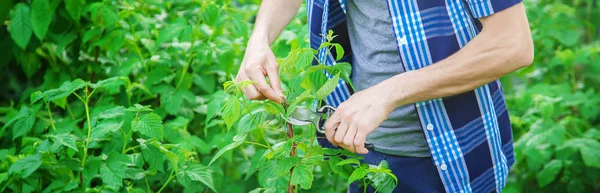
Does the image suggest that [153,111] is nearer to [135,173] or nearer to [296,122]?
[135,173]

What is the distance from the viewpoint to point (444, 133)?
173 centimetres

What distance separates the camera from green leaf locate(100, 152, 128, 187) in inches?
81.6

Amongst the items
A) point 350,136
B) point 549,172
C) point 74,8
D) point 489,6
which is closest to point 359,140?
point 350,136

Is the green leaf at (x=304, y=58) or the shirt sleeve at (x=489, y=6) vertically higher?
the shirt sleeve at (x=489, y=6)

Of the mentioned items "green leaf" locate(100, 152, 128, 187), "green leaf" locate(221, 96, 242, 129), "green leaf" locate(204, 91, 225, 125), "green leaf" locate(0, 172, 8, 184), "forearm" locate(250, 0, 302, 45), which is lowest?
"green leaf" locate(0, 172, 8, 184)

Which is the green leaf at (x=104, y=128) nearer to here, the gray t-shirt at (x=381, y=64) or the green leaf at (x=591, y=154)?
the gray t-shirt at (x=381, y=64)

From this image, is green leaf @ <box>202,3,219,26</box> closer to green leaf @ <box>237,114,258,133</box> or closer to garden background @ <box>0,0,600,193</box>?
garden background @ <box>0,0,600,193</box>

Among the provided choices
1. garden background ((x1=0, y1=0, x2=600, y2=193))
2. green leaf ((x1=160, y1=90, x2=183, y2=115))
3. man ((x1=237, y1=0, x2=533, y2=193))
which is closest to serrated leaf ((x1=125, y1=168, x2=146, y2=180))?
garden background ((x1=0, y1=0, x2=600, y2=193))

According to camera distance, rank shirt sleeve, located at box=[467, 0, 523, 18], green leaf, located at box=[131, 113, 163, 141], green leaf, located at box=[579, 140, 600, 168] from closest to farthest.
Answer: shirt sleeve, located at box=[467, 0, 523, 18] → green leaf, located at box=[131, 113, 163, 141] → green leaf, located at box=[579, 140, 600, 168]

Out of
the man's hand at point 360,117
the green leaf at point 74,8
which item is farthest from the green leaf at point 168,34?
the man's hand at point 360,117

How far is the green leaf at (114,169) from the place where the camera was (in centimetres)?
207

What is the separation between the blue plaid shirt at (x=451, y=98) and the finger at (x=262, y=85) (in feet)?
0.46

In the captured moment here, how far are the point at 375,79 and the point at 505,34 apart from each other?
38cm

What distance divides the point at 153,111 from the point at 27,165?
0.47 metres
